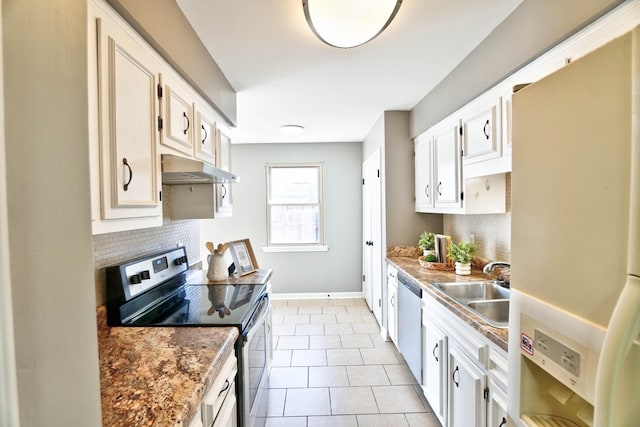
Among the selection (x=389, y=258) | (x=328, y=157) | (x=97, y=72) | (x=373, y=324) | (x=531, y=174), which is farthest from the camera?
(x=328, y=157)

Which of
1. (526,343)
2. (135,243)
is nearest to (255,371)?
(135,243)

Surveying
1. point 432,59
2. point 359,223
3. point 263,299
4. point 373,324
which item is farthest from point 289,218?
point 432,59

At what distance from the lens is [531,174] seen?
862 millimetres

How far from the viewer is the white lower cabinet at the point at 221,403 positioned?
1007 millimetres

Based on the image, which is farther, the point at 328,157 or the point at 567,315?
the point at 328,157

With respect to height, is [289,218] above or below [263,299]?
above

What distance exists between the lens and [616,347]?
54 centimetres

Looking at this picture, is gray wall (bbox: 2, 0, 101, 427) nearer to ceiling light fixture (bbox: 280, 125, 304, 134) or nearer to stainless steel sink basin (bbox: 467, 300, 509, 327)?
stainless steel sink basin (bbox: 467, 300, 509, 327)

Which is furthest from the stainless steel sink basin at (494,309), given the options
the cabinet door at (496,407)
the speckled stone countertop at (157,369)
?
the speckled stone countertop at (157,369)

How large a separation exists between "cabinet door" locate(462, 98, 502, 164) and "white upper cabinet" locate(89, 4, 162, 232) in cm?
183

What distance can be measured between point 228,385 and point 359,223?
3.71 meters

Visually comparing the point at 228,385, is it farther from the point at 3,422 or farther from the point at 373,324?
the point at 373,324

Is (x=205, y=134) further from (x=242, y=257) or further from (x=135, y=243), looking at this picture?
(x=242, y=257)

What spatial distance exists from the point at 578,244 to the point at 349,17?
123 centimetres
